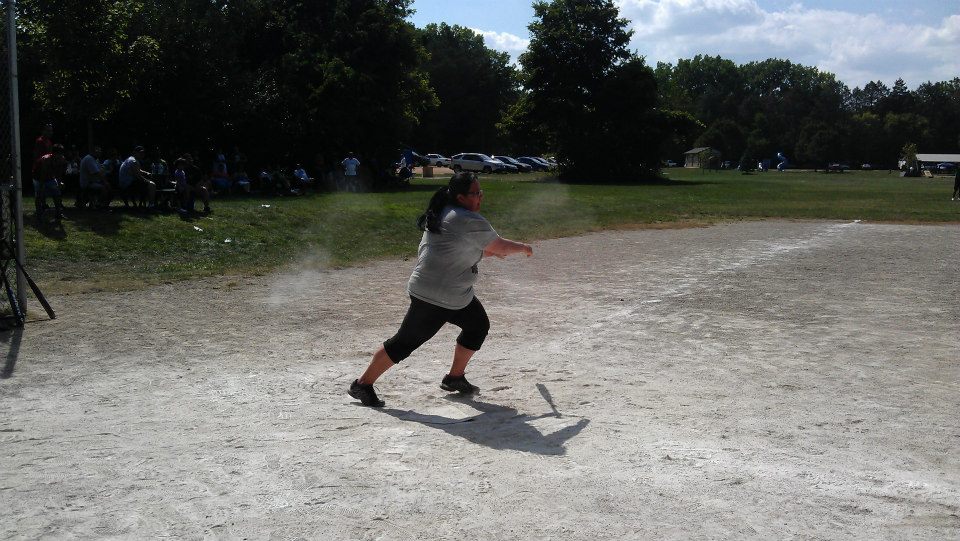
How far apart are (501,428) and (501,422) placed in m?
0.16

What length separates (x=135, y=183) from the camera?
787 inches

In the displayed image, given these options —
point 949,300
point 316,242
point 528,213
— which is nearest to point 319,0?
point 528,213

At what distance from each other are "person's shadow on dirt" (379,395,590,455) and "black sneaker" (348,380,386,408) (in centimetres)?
12

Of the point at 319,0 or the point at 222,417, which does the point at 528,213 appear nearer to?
the point at 319,0

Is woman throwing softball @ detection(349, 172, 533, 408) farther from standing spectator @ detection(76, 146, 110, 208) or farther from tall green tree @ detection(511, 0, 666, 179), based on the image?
tall green tree @ detection(511, 0, 666, 179)

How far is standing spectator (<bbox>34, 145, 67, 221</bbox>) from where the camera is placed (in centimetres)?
1697

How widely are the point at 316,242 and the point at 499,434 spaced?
533 inches

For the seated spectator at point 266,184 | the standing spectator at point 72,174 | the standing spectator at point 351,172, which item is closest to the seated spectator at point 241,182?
the seated spectator at point 266,184

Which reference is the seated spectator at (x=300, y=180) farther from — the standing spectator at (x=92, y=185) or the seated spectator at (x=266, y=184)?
the standing spectator at (x=92, y=185)

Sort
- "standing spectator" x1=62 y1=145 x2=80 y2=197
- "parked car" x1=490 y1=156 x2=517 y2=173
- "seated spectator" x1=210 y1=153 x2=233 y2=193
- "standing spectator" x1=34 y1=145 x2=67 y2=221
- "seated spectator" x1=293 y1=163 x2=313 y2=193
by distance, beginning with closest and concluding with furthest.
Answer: "standing spectator" x1=34 y1=145 x2=67 y2=221 < "standing spectator" x1=62 y1=145 x2=80 y2=197 < "seated spectator" x1=210 y1=153 x2=233 y2=193 < "seated spectator" x1=293 y1=163 x2=313 y2=193 < "parked car" x1=490 y1=156 x2=517 y2=173

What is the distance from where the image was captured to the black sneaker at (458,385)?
7.25 metres

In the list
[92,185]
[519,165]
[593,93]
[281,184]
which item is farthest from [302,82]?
[519,165]

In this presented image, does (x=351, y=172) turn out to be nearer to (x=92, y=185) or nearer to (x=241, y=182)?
(x=241, y=182)

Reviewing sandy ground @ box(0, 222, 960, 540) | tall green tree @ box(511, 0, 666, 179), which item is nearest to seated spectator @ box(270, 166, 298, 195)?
sandy ground @ box(0, 222, 960, 540)
